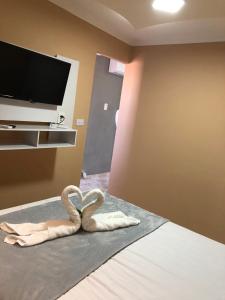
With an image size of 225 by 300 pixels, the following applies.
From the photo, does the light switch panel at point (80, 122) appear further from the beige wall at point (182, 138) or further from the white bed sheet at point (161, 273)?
the white bed sheet at point (161, 273)

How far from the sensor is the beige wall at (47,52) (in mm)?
2301

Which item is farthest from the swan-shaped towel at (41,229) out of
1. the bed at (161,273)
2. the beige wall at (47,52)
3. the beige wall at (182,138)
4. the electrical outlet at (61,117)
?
the beige wall at (182,138)

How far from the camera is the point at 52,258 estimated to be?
1.40 m

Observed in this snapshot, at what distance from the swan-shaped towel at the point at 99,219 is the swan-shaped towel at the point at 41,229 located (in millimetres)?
60

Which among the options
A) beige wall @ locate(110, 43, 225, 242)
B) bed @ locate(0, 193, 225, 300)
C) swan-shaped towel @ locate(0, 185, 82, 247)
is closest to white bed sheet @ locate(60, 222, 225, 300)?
bed @ locate(0, 193, 225, 300)

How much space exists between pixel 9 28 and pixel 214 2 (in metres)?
1.66

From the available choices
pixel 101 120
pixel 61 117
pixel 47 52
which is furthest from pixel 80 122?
pixel 101 120

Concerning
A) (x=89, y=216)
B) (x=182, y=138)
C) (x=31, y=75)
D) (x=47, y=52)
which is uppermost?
(x=47, y=52)

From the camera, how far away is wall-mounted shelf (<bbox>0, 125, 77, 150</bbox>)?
92.7 inches

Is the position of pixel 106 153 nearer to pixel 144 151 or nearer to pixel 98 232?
pixel 144 151

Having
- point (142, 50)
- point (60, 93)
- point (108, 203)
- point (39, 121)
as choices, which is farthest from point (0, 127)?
point (142, 50)

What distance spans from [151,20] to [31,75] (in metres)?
1.25

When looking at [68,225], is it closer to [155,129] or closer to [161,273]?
[161,273]

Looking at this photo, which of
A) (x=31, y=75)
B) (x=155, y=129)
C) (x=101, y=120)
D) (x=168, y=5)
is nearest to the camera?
(x=168, y=5)
